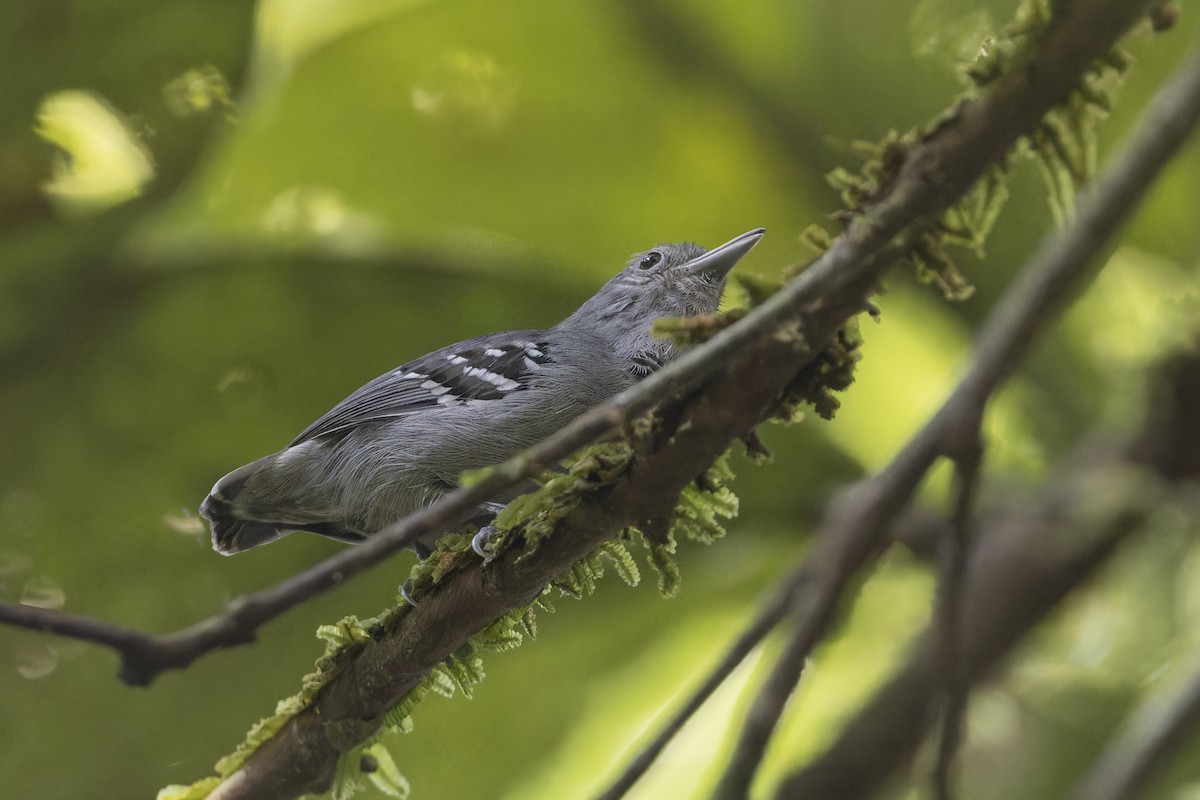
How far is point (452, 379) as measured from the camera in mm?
2725

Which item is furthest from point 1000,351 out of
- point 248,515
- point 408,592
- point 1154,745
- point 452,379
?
point 248,515

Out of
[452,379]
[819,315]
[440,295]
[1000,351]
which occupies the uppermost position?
[1000,351]

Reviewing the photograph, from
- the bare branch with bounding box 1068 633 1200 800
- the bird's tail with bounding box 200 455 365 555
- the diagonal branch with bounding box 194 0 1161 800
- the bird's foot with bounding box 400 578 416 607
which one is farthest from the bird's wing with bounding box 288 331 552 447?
the bare branch with bounding box 1068 633 1200 800

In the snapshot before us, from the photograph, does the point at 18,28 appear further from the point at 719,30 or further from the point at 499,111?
the point at 719,30

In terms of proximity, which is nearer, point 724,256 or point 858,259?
point 858,259

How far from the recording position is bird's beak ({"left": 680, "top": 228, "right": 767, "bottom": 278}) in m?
2.62

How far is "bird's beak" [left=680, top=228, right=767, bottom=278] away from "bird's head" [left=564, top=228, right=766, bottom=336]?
3 centimetres

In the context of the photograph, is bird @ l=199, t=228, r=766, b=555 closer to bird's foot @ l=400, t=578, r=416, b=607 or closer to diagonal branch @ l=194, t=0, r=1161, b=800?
bird's foot @ l=400, t=578, r=416, b=607

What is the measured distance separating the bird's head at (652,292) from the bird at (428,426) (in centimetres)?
7

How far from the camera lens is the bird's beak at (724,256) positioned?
2615mm

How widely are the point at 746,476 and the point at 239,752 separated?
136 centimetres

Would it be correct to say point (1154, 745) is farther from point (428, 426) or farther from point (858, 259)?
point (428, 426)

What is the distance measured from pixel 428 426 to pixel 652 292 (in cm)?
68

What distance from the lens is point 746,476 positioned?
292 cm
